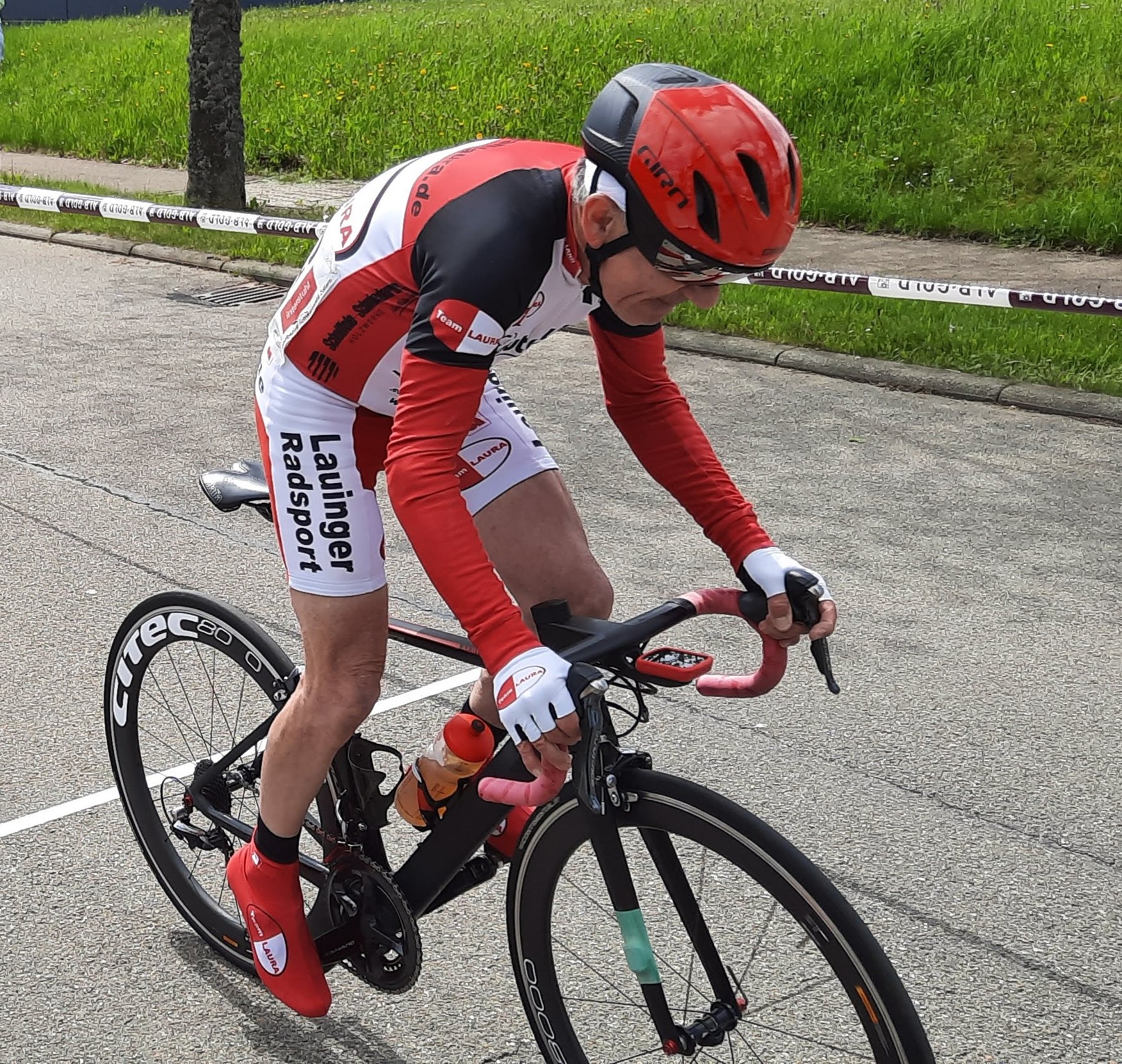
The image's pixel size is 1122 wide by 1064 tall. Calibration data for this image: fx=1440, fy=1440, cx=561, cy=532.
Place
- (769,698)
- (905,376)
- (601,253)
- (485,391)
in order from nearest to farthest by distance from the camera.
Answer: (601,253), (485,391), (769,698), (905,376)

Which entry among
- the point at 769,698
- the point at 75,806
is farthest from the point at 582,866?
the point at 769,698

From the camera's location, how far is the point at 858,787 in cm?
420

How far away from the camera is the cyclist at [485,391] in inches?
89.8

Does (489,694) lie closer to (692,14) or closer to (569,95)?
(569,95)

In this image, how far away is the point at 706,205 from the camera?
2.25 meters

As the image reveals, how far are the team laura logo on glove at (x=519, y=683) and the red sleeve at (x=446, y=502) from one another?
57 millimetres

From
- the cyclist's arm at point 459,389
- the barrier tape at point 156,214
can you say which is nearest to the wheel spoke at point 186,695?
the cyclist's arm at point 459,389

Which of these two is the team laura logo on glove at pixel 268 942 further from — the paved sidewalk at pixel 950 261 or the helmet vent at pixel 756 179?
the paved sidewalk at pixel 950 261

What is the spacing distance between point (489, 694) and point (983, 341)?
684cm

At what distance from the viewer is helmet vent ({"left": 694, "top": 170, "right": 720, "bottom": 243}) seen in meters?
2.25

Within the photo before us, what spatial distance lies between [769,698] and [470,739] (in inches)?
82.2

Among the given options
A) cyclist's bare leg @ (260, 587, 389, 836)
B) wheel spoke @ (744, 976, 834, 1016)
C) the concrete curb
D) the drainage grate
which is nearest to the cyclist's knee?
cyclist's bare leg @ (260, 587, 389, 836)

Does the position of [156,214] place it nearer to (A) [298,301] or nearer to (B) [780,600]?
(A) [298,301]

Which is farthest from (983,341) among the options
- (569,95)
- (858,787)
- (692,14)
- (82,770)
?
(692,14)
